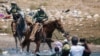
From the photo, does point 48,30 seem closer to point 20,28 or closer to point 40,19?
point 40,19

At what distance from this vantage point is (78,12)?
124 ft

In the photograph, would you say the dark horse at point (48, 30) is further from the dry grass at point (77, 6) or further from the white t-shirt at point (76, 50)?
the white t-shirt at point (76, 50)

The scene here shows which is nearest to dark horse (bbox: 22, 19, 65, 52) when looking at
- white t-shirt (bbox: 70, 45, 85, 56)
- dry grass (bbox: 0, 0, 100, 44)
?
dry grass (bbox: 0, 0, 100, 44)

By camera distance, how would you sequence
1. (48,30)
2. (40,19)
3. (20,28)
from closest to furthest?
(40,19), (48,30), (20,28)

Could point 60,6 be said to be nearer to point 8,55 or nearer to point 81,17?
point 81,17

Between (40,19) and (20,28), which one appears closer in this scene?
(40,19)

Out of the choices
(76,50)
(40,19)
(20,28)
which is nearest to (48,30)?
(40,19)

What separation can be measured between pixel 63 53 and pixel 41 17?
937cm

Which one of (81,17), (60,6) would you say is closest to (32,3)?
(60,6)

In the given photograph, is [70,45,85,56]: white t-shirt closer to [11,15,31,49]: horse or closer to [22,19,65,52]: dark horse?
[22,19,65,52]: dark horse

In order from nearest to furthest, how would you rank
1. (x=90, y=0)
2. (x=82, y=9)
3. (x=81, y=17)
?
1. (x=81, y=17)
2. (x=82, y=9)
3. (x=90, y=0)

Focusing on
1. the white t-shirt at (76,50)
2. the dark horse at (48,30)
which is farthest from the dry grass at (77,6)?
the white t-shirt at (76,50)

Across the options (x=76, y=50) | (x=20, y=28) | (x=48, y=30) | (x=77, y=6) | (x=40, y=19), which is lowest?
(x=77, y=6)

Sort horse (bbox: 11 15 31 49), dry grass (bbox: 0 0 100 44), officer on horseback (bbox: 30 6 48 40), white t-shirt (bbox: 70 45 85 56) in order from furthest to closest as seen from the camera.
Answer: dry grass (bbox: 0 0 100 44)
horse (bbox: 11 15 31 49)
officer on horseback (bbox: 30 6 48 40)
white t-shirt (bbox: 70 45 85 56)
